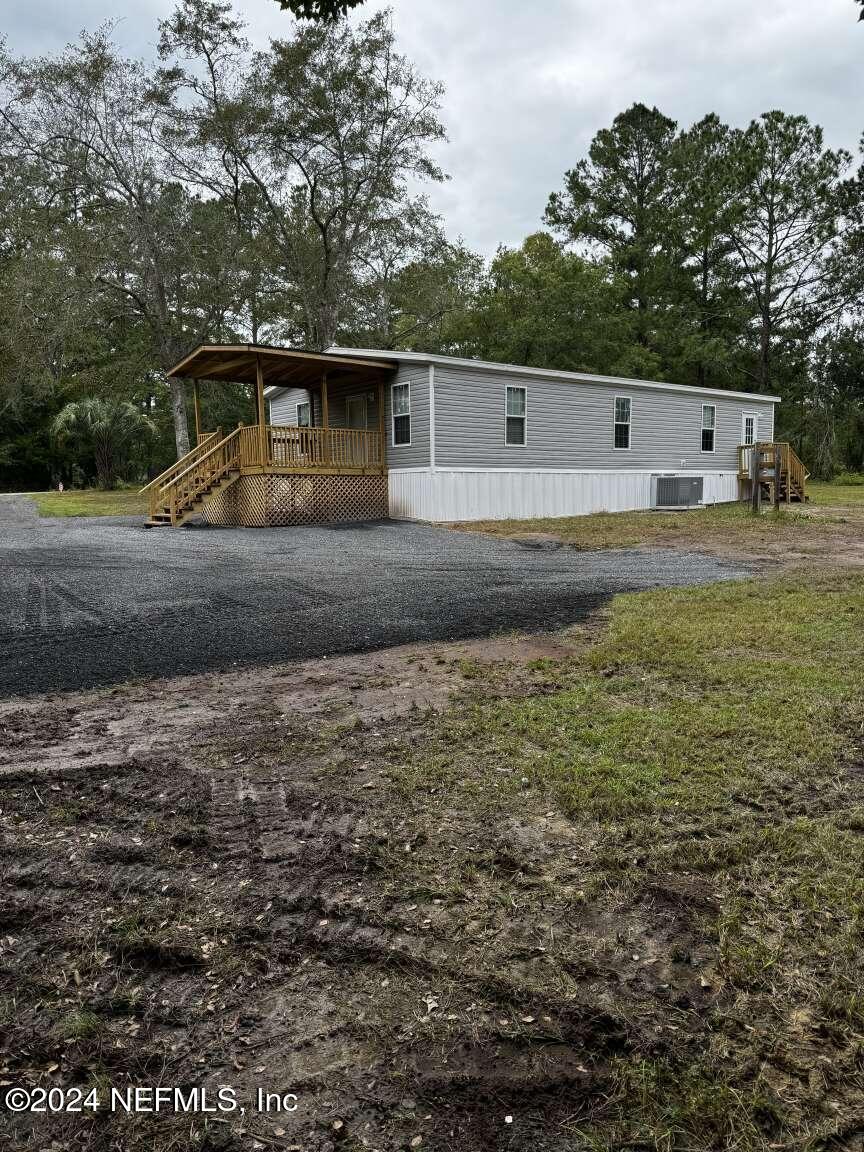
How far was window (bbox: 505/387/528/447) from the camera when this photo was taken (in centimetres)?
1638

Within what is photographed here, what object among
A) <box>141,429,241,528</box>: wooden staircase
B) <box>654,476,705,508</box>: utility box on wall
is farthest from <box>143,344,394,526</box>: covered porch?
<box>654,476,705,508</box>: utility box on wall

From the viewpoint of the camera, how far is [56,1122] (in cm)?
131

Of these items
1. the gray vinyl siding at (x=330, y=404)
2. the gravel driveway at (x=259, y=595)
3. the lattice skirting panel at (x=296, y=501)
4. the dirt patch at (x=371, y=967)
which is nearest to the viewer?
the dirt patch at (x=371, y=967)

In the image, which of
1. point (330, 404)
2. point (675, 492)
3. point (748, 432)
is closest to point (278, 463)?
point (330, 404)

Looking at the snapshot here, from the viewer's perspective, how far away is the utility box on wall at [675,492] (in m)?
19.2

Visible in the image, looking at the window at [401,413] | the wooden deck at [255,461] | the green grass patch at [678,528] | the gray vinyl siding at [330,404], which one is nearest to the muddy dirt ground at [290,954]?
the green grass patch at [678,528]

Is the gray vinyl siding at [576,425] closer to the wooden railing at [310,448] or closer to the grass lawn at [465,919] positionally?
the wooden railing at [310,448]

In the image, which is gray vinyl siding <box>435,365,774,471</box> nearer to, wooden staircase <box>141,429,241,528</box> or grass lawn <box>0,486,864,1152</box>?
wooden staircase <box>141,429,241,528</box>

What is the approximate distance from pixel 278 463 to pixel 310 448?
973 mm

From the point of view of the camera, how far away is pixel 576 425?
1753 cm

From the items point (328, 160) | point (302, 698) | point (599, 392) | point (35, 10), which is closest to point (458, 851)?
point (302, 698)

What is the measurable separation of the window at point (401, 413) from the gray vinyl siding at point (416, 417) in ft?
0.35

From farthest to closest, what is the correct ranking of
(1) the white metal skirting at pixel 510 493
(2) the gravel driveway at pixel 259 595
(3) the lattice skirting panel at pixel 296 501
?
1. (1) the white metal skirting at pixel 510 493
2. (3) the lattice skirting panel at pixel 296 501
3. (2) the gravel driveway at pixel 259 595

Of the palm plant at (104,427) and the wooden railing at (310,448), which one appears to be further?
the palm plant at (104,427)
